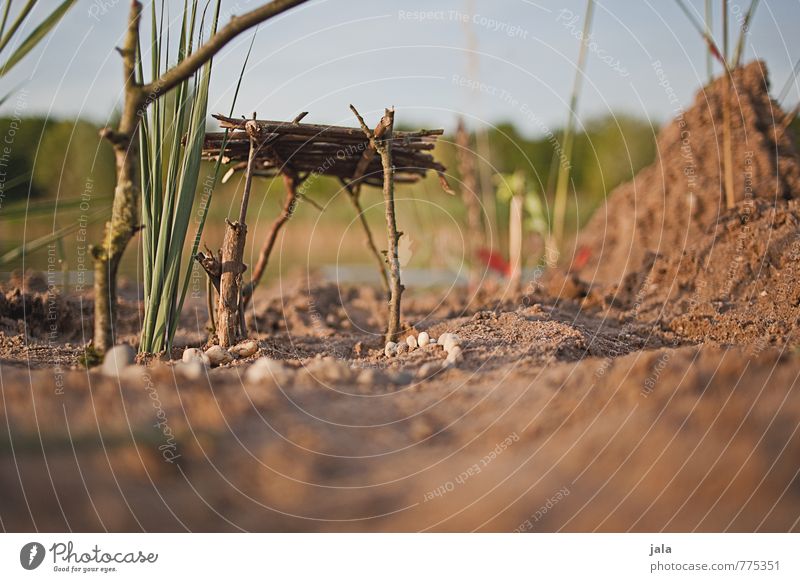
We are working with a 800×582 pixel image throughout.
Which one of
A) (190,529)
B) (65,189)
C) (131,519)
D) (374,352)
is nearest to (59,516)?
(131,519)

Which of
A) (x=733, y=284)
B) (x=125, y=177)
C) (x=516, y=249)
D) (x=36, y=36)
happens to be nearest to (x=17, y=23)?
(x=36, y=36)

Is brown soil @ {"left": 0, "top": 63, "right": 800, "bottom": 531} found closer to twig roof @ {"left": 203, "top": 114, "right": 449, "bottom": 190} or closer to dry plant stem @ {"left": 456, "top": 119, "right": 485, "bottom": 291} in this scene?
twig roof @ {"left": 203, "top": 114, "right": 449, "bottom": 190}

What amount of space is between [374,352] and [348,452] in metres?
1.08

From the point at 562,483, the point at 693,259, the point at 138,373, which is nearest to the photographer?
the point at 562,483

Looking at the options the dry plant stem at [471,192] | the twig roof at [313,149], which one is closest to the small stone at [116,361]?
the twig roof at [313,149]

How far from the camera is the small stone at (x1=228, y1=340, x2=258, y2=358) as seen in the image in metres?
2.76

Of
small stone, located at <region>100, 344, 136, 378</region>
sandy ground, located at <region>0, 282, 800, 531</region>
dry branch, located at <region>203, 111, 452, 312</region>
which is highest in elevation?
dry branch, located at <region>203, 111, 452, 312</region>

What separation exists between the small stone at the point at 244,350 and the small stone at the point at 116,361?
46 cm

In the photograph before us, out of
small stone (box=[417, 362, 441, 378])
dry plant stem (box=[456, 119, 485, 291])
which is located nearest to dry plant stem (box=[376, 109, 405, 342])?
small stone (box=[417, 362, 441, 378])

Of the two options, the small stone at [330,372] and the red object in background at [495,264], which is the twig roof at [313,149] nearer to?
the small stone at [330,372]

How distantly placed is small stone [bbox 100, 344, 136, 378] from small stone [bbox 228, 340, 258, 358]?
46cm

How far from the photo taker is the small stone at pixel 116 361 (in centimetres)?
229

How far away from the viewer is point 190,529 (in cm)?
187

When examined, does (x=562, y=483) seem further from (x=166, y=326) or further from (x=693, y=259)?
(x=693, y=259)
